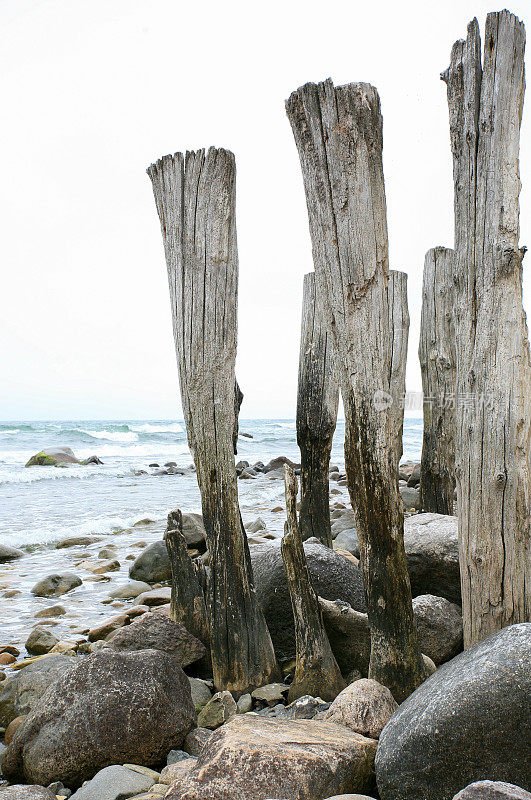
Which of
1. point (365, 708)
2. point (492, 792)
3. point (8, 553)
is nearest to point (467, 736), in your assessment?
point (492, 792)

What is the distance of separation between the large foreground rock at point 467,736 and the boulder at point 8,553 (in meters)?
7.29

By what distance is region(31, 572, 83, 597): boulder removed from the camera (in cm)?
686

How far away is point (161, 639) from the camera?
14.0 ft

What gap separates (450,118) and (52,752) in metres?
4.03

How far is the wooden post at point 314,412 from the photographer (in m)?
6.57

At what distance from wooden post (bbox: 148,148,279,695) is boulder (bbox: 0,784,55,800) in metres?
1.37

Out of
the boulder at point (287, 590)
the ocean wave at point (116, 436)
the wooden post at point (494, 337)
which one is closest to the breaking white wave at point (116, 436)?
the ocean wave at point (116, 436)

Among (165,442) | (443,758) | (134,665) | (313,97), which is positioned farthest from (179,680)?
(165,442)

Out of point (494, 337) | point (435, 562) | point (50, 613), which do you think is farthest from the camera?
point (50, 613)

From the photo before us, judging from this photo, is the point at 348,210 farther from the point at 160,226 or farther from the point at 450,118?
the point at 160,226

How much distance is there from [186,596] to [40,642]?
60.0 inches

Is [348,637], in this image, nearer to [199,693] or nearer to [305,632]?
[305,632]

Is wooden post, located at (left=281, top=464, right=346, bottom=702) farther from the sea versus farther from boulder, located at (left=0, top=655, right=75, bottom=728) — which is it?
the sea

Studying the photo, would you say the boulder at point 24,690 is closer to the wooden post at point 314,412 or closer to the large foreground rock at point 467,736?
the large foreground rock at point 467,736
